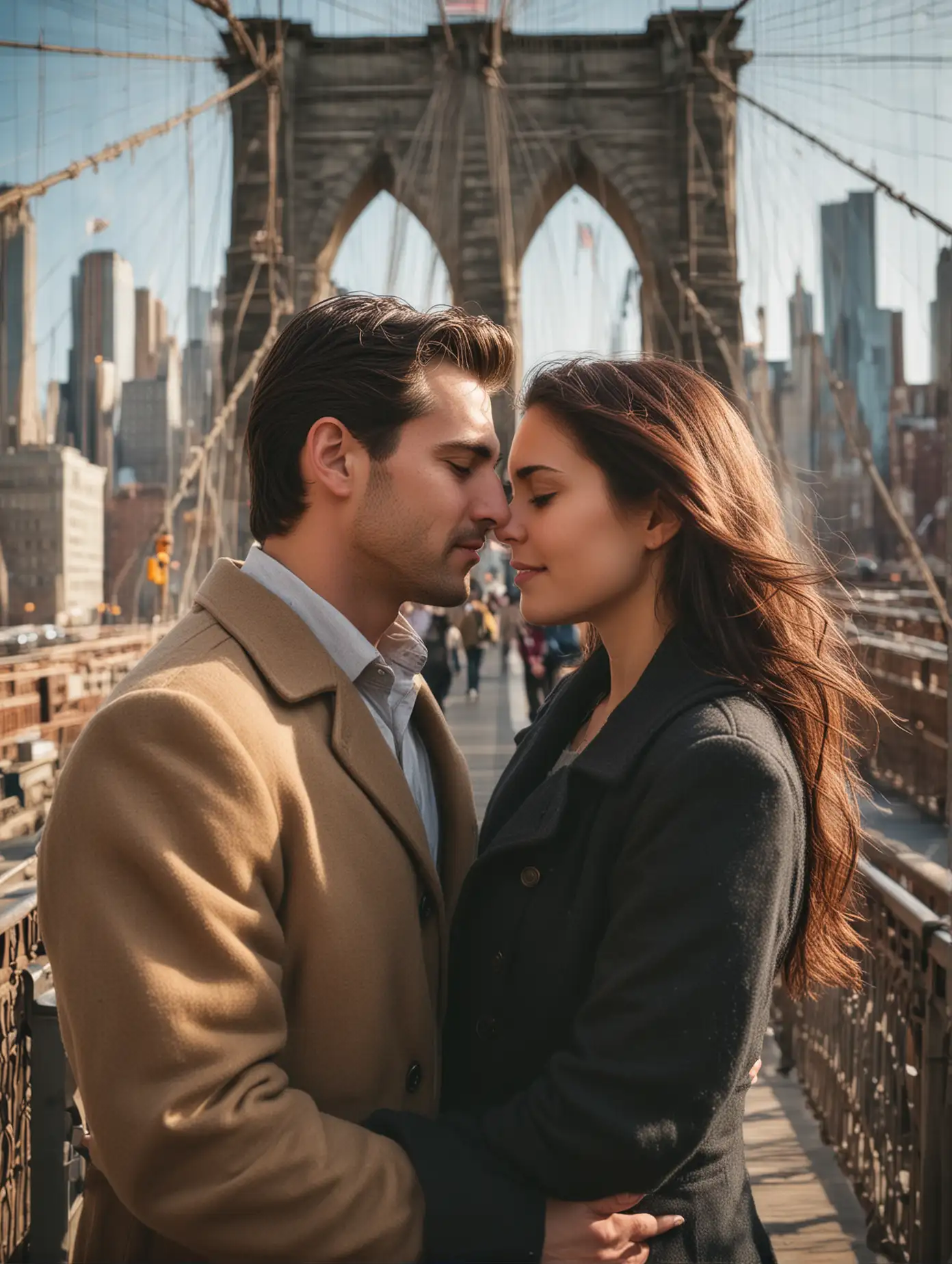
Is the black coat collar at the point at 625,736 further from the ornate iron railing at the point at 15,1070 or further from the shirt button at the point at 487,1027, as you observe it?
the ornate iron railing at the point at 15,1070

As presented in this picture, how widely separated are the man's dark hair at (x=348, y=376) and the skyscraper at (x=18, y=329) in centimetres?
400

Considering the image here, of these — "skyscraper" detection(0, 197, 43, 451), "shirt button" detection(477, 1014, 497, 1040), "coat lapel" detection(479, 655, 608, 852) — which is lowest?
"shirt button" detection(477, 1014, 497, 1040)

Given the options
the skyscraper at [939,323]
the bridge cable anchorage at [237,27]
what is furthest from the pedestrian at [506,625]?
the bridge cable anchorage at [237,27]

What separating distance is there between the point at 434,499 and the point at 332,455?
0.41 feet

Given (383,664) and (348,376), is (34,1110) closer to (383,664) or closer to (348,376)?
(383,664)

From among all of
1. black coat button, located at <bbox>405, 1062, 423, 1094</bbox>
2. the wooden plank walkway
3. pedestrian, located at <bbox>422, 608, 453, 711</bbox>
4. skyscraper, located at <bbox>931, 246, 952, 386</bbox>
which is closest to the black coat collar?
black coat button, located at <bbox>405, 1062, 423, 1094</bbox>

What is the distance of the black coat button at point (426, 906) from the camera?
4.72ft

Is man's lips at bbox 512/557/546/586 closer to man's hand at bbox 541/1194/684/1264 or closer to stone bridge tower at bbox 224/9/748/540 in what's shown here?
man's hand at bbox 541/1194/684/1264

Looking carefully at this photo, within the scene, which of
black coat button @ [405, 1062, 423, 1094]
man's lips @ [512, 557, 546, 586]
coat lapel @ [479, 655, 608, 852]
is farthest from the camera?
coat lapel @ [479, 655, 608, 852]

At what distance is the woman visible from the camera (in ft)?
3.92

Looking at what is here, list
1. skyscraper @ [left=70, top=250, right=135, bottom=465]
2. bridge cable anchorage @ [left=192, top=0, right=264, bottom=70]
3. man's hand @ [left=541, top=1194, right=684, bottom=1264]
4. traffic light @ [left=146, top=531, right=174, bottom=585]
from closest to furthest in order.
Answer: man's hand @ [left=541, top=1194, right=684, bottom=1264], skyscraper @ [left=70, top=250, right=135, bottom=465], traffic light @ [left=146, top=531, right=174, bottom=585], bridge cable anchorage @ [left=192, top=0, right=264, bottom=70]

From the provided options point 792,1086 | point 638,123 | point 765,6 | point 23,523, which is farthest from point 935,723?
point 638,123

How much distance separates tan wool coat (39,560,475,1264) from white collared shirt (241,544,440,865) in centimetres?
11

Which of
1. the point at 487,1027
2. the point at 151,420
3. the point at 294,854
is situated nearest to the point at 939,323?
the point at 151,420
